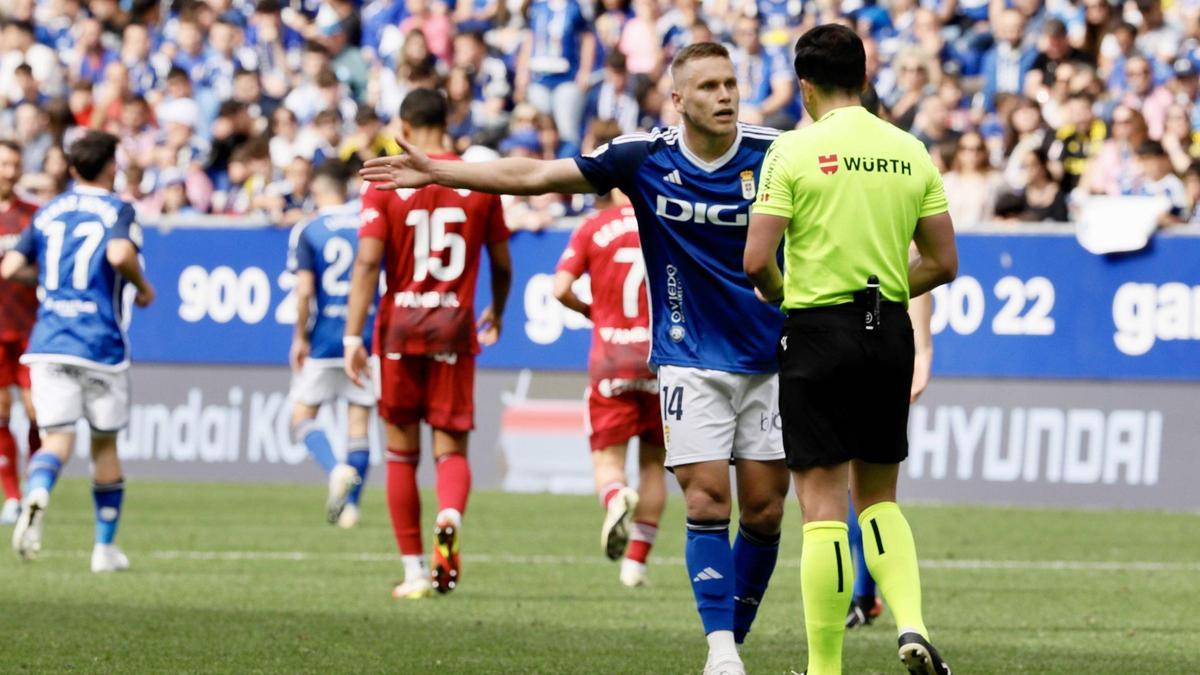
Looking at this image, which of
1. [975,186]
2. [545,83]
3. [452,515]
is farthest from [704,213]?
[545,83]

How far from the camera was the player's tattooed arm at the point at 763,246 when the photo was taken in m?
6.82

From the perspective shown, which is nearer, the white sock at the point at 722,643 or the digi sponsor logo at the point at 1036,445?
the white sock at the point at 722,643

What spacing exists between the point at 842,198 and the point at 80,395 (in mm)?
6706

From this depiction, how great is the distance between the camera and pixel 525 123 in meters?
21.2

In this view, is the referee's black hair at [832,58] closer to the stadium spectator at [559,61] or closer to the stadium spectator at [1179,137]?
the stadium spectator at [1179,137]

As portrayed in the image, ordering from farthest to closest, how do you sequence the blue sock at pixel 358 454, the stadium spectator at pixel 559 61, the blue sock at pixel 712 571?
1. the stadium spectator at pixel 559 61
2. the blue sock at pixel 358 454
3. the blue sock at pixel 712 571

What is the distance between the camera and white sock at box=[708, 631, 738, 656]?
7438 millimetres

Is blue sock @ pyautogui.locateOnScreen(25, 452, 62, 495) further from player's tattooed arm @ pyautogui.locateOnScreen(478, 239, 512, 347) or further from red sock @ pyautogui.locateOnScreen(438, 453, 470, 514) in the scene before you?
player's tattooed arm @ pyautogui.locateOnScreen(478, 239, 512, 347)

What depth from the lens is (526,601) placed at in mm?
10789

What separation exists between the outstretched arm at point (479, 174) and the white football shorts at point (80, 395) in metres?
5.29

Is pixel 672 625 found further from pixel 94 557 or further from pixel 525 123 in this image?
pixel 525 123

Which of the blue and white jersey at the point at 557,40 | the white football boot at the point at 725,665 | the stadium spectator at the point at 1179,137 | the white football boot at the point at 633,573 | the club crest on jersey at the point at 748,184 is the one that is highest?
the blue and white jersey at the point at 557,40

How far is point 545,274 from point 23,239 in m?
6.39

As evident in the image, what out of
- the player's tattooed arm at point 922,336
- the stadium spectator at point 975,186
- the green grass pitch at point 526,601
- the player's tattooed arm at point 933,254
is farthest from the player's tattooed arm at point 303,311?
the player's tattooed arm at point 933,254
